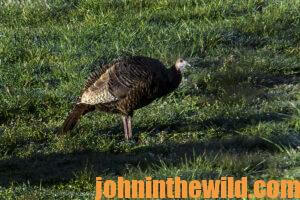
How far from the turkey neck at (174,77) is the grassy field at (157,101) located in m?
0.79

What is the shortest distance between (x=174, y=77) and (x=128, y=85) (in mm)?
722

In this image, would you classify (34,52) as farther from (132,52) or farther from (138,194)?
(138,194)

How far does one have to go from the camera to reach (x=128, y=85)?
9.38 meters

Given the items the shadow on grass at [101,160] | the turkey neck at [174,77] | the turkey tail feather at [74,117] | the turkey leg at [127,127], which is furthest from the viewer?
the turkey tail feather at [74,117]

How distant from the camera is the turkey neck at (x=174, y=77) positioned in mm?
9633

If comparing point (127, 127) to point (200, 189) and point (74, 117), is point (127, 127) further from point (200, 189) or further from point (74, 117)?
point (200, 189)

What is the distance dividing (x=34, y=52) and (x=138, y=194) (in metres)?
7.13

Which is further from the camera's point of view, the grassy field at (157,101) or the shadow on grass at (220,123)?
the shadow on grass at (220,123)

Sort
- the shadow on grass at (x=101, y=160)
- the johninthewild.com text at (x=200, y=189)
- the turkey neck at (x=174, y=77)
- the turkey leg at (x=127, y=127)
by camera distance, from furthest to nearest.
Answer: the turkey leg at (x=127, y=127) → the turkey neck at (x=174, y=77) → the shadow on grass at (x=101, y=160) → the johninthewild.com text at (x=200, y=189)

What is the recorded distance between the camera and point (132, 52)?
12883 millimetres

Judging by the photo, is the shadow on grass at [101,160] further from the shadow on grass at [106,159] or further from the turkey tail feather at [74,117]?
Answer: the turkey tail feather at [74,117]

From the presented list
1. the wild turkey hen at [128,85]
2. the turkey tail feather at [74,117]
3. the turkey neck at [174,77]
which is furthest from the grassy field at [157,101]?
the turkey neck at [174,77]

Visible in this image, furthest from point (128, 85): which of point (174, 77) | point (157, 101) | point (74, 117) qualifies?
point (157, 101)

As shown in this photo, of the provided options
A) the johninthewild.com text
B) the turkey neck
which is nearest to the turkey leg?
the turkey neck
